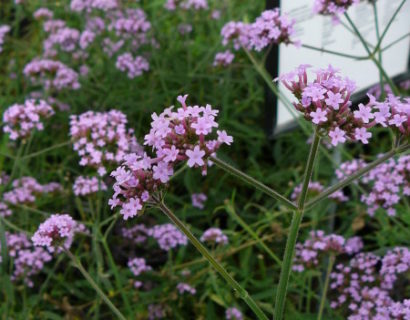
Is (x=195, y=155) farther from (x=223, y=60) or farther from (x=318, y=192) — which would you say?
(x=223, y=60)

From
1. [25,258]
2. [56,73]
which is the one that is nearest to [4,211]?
[25,258]

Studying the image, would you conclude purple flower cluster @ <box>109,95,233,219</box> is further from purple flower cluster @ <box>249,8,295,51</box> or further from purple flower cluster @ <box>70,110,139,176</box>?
purple flower cluster @ <box>249,8,295,51</box>

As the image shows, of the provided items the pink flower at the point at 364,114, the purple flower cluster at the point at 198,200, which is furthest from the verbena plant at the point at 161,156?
the purple flower cluster at the point at 198,200

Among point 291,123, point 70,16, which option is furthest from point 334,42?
point 70,16

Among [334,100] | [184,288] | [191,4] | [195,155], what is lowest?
[184,288]

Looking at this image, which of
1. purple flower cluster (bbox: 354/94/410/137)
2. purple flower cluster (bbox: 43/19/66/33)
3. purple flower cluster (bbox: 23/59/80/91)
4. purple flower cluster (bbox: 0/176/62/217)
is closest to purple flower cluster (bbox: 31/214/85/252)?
purple flower cluster (bbox: 0/176/62/217)
